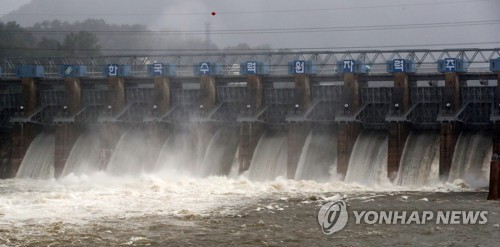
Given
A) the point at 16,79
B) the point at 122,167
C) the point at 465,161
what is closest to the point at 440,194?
the point at 465,161

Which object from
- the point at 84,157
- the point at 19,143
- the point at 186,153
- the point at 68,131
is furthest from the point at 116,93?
the point at 19,143

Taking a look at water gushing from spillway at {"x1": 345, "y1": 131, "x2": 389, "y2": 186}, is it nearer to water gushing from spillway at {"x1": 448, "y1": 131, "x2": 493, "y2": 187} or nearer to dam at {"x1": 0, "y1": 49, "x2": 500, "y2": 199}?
dam at {"x1": 0, "y1": 49, "x2": 500, "y2": 199}

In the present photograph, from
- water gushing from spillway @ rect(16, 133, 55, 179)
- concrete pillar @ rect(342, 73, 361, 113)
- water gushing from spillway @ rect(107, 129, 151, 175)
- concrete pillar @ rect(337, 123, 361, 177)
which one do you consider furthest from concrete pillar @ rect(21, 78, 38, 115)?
concrete pillar @ rect(337, 123, 361, 177)

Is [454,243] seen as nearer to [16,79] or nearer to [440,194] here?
[440,194]

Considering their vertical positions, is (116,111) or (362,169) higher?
(116,111)

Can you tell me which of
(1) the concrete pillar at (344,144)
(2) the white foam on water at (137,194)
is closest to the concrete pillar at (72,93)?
(2) the white foam on water at (137,194)

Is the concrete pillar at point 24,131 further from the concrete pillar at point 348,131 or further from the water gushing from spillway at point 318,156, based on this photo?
the concrete pillar at point 348,131
